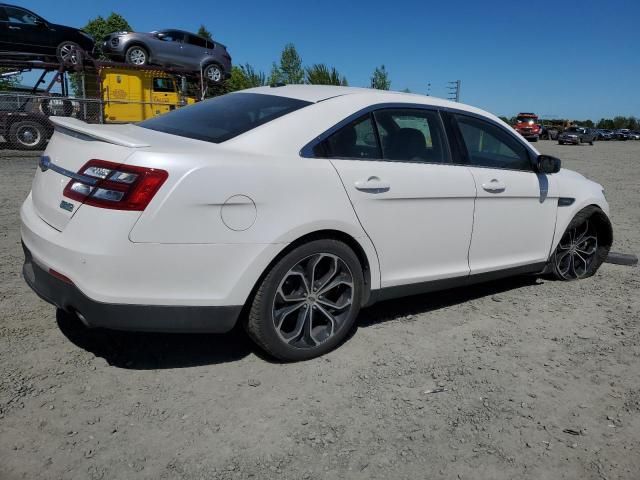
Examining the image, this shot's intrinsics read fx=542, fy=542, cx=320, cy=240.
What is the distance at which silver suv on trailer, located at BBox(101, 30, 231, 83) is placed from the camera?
17672mm

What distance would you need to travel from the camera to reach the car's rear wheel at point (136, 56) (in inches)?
698

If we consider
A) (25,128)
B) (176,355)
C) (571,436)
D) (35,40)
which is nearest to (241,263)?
(176,355)

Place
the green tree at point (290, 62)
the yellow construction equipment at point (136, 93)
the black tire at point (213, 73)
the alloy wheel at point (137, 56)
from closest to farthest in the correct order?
the yellow construction equipment at point (136, 93)
the alloy wheel at point (137, 56)
the black tire at point (213, 73)
the green tree at point (290, 62)

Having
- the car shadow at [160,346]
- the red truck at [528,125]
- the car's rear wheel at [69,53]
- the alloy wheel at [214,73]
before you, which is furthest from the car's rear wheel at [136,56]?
the red truck at [528,125]

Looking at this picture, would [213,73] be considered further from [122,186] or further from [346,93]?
[122,186]

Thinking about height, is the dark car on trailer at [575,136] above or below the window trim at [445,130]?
below

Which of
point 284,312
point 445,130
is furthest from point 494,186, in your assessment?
point 284,312

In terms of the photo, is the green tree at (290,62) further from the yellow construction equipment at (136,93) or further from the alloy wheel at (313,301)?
the alloy wheel at (313,301)

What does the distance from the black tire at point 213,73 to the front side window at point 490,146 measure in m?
16.6

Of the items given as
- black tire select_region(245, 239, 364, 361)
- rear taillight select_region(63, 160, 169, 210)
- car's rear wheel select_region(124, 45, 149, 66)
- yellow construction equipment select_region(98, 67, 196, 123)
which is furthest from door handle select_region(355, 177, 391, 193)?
car's rear wheel select_region(124, 45, 149, 66)

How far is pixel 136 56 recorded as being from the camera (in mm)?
17875

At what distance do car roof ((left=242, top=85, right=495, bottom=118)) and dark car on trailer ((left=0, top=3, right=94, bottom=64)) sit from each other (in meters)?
14.3

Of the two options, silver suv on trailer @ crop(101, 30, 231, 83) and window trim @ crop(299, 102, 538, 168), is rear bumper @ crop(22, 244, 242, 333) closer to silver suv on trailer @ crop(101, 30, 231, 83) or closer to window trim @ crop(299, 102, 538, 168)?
window trim @ crop(299, 102, 538, 168)

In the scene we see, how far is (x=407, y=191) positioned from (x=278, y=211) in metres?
0.95
